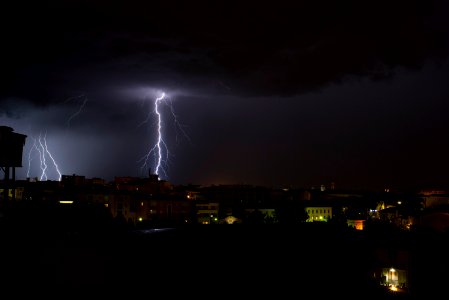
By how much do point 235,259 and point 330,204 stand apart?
167 feet

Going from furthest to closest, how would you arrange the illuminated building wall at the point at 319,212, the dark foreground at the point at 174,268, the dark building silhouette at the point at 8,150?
1. the illuminated building wall at the point at 319,212
2. the dark building silhouette at the point at 8,150
3. the dark foreground at the point at 174,268

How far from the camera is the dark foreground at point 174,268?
1078 centimetres

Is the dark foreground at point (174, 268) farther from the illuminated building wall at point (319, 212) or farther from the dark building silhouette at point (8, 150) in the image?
the illuminated building wall at point (319, 212)

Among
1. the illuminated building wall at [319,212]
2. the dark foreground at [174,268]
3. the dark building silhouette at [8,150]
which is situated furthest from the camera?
the illuminated building wall at [319,212]

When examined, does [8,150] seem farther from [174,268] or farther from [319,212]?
[319,212]

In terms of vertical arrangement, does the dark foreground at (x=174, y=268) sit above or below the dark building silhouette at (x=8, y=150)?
below

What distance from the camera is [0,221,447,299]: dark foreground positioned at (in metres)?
10.8

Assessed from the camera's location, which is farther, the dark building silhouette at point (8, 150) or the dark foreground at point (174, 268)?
the dark building silhouette at point (8, 150)

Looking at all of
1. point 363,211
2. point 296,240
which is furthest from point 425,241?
point 363,211

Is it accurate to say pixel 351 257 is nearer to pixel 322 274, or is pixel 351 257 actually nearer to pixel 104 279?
pixel 322 274

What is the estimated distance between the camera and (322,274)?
14.6 meters

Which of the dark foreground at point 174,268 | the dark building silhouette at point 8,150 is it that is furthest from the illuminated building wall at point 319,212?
the dark building silhouette at point 8,150

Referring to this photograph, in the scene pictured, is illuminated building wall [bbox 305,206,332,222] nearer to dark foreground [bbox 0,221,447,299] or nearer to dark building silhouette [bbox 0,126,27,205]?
dark foreground [bbox 0,221,447,299]


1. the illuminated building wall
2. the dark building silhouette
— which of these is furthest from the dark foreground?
the illuminated building wall
